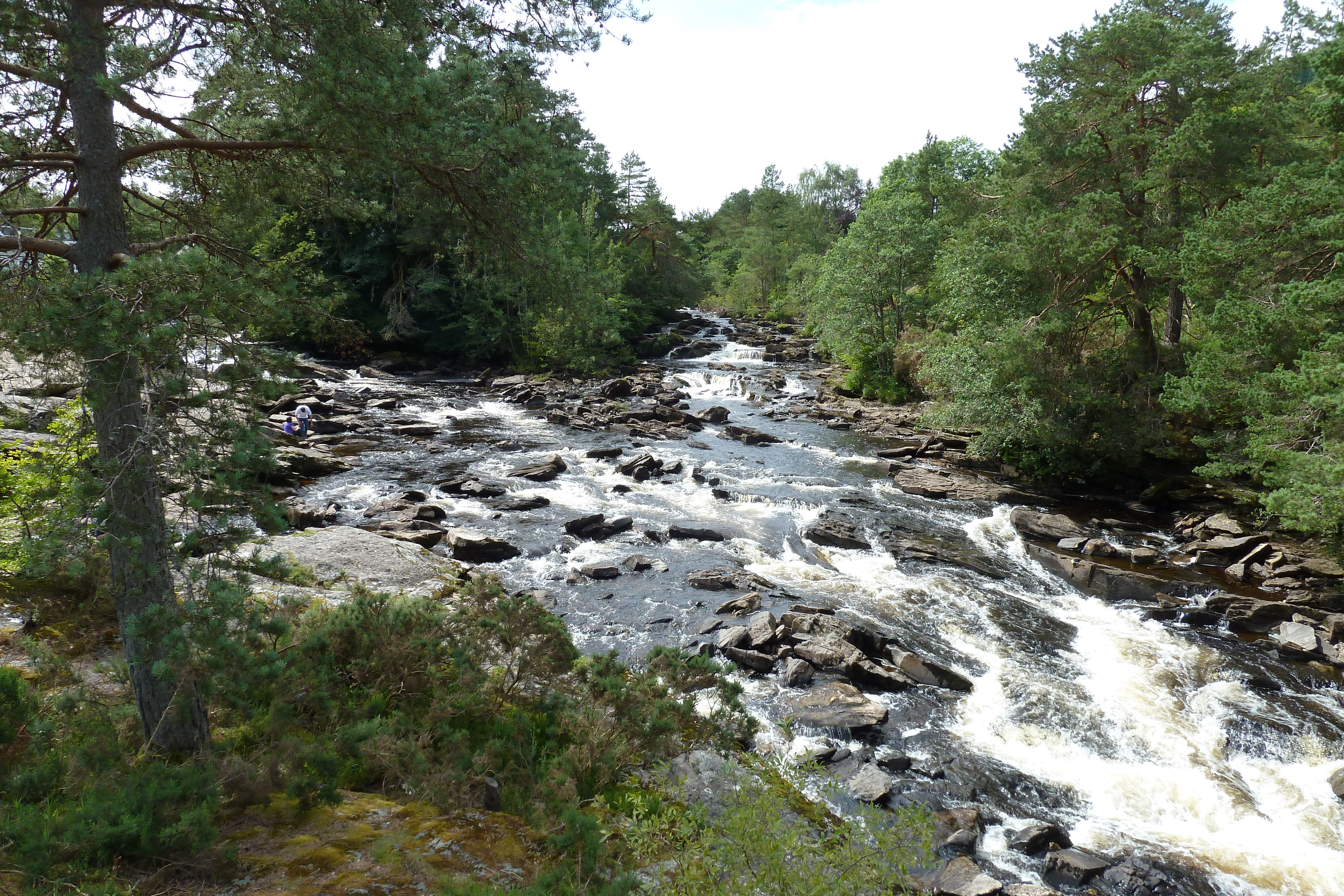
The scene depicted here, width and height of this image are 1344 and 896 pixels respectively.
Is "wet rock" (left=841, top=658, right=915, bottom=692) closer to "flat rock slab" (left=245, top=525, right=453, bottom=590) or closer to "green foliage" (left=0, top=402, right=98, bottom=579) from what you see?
"flat rock slab" (left=245, top=525, right=453, bottom=590)

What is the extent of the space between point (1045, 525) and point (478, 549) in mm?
12728

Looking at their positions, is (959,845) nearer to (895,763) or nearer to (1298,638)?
(895,763)

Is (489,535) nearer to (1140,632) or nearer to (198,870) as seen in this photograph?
(198,870)

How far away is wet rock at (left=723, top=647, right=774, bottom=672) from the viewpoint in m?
10.2

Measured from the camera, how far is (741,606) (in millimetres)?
11953

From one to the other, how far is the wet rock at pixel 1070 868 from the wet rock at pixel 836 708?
2431mm

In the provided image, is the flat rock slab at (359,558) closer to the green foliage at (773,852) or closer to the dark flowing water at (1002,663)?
the dark flowing water at (1002,663)

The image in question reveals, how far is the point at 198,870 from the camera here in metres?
3.76

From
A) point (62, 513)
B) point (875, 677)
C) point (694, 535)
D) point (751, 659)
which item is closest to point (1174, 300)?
point (694, 535)

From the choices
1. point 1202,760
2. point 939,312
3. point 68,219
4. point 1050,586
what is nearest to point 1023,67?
point 939,312

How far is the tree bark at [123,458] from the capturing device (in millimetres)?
3604

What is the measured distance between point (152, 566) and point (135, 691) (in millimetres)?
1353

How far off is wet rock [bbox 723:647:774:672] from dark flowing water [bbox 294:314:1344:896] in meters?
0.36

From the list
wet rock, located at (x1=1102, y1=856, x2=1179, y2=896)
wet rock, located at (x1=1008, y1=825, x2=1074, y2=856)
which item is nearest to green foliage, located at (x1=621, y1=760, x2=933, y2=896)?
wet rock, located at (x1=1008, y1=825, x2=1074, y2=856)
